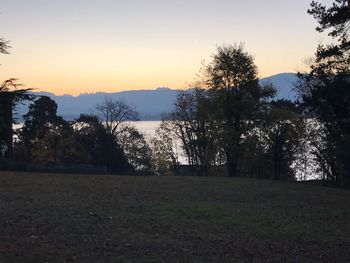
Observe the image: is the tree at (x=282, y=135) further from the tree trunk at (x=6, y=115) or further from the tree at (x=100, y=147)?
the tree trunk at (x=6, y=115)

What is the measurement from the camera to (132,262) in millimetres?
8125

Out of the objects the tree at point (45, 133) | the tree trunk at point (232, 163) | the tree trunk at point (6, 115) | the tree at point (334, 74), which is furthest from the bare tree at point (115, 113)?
the tree trunk at point (6, 115)

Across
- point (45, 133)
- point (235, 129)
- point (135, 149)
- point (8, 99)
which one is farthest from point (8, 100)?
point (135, 149)

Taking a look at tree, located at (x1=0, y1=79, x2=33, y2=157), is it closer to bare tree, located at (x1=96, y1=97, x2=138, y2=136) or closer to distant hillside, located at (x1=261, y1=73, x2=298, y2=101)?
distant hillside, located at (x1=261, y1=73, x2=298, y2=101)

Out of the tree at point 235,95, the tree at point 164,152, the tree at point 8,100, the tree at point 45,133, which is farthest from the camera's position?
the tree at point 164,152

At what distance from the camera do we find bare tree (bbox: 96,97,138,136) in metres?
72.0

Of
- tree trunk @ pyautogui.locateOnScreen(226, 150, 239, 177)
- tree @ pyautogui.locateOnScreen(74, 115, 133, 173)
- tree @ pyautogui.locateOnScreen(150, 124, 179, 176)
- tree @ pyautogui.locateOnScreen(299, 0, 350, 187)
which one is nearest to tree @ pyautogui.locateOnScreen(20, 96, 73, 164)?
tree @ pyautogui.locateOnScreen(74, 115, 133, 173)

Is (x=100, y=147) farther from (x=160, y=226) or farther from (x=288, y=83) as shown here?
(x=160, y=226)

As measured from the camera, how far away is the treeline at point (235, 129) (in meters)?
23.6

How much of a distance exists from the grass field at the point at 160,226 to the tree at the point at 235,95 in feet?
68.5

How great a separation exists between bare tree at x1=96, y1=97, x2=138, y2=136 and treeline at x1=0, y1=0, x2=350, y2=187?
1446mm

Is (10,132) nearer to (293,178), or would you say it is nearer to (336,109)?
(336,109)

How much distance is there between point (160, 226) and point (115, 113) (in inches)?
2434

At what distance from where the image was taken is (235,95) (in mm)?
40688
